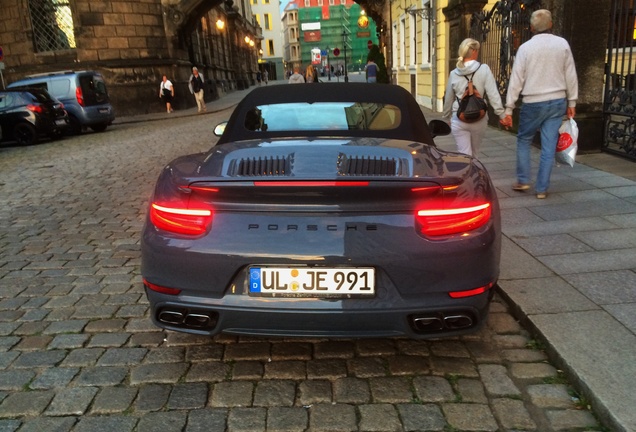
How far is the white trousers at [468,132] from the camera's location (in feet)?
20.7

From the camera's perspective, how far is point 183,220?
268 centimetres

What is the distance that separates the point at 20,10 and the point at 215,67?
1681 cm

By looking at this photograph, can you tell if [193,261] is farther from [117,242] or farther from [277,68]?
[277,68]

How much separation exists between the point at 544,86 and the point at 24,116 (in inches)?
575

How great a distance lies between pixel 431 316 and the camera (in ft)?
8.54

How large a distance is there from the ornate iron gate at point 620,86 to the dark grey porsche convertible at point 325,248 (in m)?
6.15

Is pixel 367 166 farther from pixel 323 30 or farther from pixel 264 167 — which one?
pixel 323 30

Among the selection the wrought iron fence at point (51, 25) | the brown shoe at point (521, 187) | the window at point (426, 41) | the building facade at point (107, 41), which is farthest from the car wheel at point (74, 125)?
the brown shoe at point (521, 187)

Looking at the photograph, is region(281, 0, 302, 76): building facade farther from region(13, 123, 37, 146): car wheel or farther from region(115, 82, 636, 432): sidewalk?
region(115, 82, 636, 432): sidewalk

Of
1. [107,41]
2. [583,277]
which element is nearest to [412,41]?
[107,41]

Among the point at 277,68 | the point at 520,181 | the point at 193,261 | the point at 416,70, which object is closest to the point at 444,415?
the point at 193,261

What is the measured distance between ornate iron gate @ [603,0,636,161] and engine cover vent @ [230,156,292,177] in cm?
663

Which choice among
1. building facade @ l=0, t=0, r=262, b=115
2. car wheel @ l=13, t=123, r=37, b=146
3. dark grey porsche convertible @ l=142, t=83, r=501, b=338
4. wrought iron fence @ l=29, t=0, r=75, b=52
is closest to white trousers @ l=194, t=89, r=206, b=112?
building facade @ l=0, t=0, r=262, b=115

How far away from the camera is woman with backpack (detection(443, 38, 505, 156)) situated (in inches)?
240
